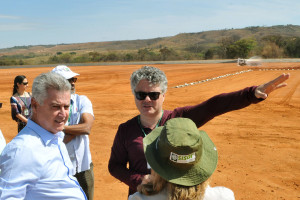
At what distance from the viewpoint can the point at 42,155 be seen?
1.98m

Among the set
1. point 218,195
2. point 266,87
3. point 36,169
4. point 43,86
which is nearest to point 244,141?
point 266,87

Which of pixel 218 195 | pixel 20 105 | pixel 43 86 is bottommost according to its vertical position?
pixel 20 105

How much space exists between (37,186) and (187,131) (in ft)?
3.68

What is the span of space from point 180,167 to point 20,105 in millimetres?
4718

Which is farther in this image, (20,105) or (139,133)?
(20,105)

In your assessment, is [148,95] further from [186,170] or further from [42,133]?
[186,170]

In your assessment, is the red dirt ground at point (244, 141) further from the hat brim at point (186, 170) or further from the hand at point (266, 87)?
the hat brim at point (186, 170)

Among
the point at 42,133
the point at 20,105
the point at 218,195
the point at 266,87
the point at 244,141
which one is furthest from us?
the point at 244,141

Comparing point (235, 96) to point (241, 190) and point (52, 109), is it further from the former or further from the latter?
point (241, 190)

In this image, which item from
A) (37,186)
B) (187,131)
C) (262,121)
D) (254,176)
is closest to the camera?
(187,131)

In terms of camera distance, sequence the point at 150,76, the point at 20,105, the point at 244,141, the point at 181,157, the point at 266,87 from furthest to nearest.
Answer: the point at 244,141, the point at 20,105, the point at 150,76, the point at 266,87, the point at 181,157

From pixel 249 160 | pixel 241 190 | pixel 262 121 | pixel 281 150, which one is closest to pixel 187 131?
pixel 241 190

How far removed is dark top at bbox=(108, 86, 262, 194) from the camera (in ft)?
8.01

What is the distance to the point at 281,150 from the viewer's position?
7547 millimetres
